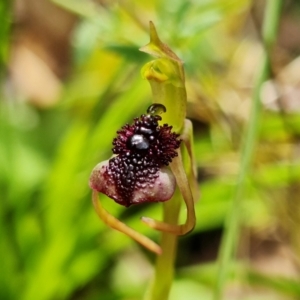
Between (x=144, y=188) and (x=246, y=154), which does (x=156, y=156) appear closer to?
(x=144, y=188)

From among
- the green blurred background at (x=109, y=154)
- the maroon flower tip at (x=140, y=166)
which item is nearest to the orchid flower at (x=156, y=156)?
the maroon flower tip at (x=140, y=166)

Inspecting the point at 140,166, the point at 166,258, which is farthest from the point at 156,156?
the point at 166,258

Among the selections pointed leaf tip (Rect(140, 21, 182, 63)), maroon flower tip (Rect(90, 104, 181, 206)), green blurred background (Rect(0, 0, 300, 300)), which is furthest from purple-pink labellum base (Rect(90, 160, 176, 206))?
green blurred background (Rect(0, 0, 300, 300))

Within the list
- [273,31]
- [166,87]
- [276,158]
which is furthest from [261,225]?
[166,87]

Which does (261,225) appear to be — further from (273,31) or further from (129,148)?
(129,148)

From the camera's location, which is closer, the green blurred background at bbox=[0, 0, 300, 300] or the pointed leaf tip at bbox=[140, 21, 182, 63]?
the pointed leaf tip at bbox=[140, 21, 182, 63]

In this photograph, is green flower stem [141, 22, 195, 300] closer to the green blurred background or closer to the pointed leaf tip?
the pointed leaf tip

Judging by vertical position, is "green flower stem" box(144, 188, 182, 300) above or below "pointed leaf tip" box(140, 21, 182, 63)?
below
